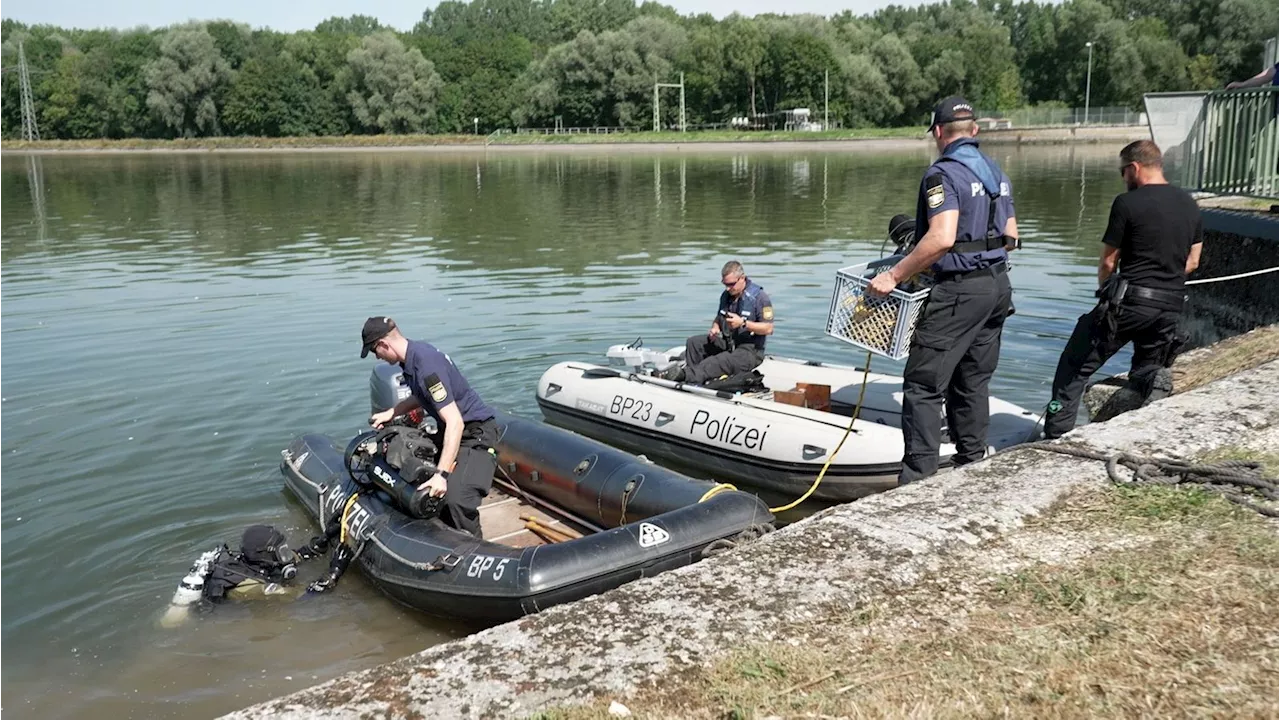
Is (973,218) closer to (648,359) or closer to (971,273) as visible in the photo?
(971,273)

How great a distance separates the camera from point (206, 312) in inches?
600

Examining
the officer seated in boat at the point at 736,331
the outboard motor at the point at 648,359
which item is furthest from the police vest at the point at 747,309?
the outboard motor at the point at 648,359

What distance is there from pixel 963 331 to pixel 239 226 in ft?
79.6

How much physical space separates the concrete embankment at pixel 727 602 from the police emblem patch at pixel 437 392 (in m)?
2.69

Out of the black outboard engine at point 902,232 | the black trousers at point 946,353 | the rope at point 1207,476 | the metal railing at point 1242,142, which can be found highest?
the metal railing at point 1242,142

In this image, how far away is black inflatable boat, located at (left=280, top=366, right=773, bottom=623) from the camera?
18.4ft

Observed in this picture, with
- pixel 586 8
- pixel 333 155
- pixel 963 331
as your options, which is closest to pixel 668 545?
pixel 963 331

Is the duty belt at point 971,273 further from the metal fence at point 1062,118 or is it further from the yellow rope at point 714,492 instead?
the metal fence at point 1062,118

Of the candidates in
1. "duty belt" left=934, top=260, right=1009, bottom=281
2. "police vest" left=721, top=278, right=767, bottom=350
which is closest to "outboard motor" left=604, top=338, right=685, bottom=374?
"police vest" left=721, top=278, right=767, bottom=350

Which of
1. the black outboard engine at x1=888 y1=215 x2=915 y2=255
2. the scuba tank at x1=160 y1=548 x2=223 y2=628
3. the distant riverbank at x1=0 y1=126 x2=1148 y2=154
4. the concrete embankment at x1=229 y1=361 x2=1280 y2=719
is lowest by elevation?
the scuba tank at x1=160 y1=548 x2=223 y2=628

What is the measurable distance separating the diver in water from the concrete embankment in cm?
347

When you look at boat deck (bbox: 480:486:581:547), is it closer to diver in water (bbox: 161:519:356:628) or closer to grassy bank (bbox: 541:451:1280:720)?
diver in water (bbox: 161:519:356:628)

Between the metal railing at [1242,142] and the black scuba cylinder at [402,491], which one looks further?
the metal railing at [1242,142]

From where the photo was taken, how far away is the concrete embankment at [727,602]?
315 cm
